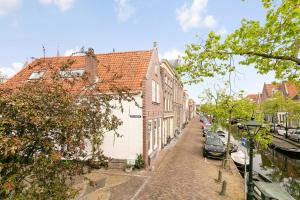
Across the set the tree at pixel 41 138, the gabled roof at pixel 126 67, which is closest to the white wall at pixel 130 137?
the gabled roof at pixel 126 67

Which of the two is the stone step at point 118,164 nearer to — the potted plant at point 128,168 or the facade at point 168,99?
the potted plant at point 128,168

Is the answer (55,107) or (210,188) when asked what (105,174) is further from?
(55,107)

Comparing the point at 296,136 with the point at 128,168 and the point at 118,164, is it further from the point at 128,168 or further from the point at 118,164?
the point at 118,164

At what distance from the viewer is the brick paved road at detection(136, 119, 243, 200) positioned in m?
11.1

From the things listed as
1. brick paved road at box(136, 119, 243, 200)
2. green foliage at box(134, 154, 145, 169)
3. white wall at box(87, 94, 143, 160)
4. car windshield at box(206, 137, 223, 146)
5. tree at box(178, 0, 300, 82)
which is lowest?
brick paved road at box(136, 119, 243, 200)

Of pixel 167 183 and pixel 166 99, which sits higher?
pixel 166 99

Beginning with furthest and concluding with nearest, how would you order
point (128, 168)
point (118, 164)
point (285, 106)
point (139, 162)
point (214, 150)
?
point (285, 106)
point (214, 150)
point (118, 164)
point (139, 162)
point (128, 168)

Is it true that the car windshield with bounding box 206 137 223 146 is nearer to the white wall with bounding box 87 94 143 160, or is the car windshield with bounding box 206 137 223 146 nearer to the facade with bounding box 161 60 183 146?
the facade with bounding box 161 60 183 146

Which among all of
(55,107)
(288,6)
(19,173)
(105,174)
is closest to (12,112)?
(55,107)

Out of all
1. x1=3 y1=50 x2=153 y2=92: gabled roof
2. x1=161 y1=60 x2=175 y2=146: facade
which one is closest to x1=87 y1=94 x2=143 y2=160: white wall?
x1=3 y1=50 x2=153 y2=92: gabled roof

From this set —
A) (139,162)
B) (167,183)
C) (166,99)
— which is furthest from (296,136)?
(167,183)

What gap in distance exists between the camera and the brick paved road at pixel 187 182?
11.1 m

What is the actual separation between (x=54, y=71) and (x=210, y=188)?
10415mm

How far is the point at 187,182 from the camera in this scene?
12984mm
